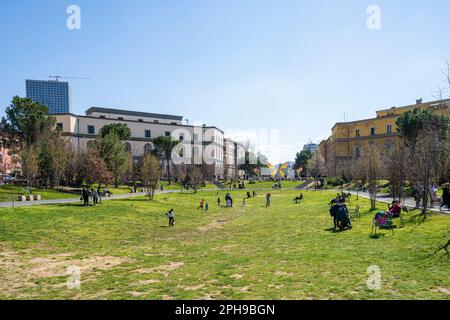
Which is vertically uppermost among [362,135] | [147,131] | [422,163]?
[147,131]

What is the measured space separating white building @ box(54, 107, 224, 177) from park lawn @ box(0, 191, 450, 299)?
64.9 metres

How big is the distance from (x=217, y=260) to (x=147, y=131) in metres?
87.8

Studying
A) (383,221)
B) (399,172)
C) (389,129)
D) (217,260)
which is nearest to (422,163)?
(399,172)

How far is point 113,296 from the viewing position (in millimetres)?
7770

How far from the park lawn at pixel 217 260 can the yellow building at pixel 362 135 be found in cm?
5504

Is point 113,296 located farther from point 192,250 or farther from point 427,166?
point 427,166

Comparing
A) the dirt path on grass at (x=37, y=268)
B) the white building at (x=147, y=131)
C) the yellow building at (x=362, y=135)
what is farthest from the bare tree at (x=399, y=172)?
the white building at (x=147, y=131)

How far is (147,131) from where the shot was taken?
94.7 meters

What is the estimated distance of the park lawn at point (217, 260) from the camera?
783cm

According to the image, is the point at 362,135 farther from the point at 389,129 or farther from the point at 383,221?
the point at 383,221

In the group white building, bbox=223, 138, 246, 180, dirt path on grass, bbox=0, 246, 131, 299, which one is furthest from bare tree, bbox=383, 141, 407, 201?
white building, bbox=223, 138, 246, 180

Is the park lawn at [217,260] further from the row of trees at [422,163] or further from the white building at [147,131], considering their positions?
the white building at [147,131]
